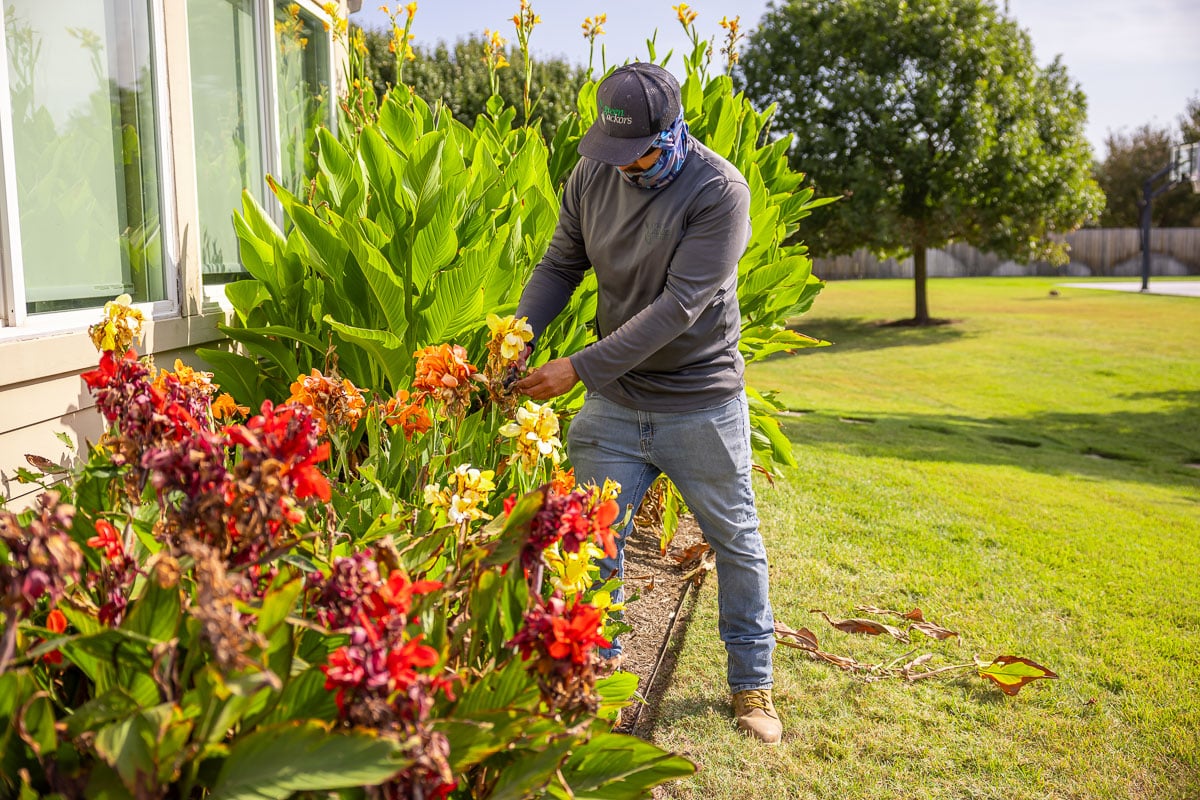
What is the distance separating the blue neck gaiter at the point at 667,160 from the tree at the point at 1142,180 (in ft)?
163

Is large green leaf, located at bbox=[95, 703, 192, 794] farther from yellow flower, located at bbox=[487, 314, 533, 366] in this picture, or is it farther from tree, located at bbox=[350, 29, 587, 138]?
tree, located at bbox=[350, 29, 587, 138]

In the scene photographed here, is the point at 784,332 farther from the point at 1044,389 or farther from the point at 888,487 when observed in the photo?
the point at 1044,389

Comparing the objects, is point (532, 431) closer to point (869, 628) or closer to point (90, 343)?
point (90, 343)

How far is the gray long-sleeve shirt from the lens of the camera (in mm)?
2787

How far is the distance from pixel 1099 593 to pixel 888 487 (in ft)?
6.95

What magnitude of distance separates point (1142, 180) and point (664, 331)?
172 ft

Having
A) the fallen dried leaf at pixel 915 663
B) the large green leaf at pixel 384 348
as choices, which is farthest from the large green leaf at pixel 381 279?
the fallen dried leaf at pixel 915 663

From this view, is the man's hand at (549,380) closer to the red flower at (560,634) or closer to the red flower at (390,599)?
the red flower at (560,634)

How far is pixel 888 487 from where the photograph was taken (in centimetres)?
680


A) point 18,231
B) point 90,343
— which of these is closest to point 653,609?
point 90,343

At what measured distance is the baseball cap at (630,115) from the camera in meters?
2.71

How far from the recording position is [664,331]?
279cm

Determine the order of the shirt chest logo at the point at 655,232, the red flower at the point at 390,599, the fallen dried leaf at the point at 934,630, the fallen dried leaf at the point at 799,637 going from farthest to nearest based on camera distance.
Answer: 1. the fallen dried leaf at the point at 934,630
2. the fallen dried leaf at the point at 799,637
3. the shirt chest logo at the point at 655,232
4. the red flower at the point at 390,599

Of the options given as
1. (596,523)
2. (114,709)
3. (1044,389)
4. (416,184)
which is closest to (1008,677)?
(596,523)
